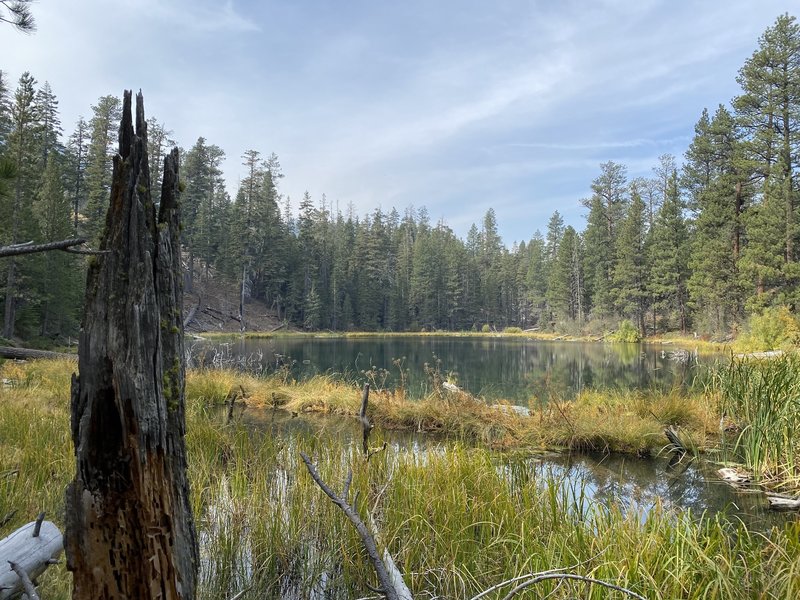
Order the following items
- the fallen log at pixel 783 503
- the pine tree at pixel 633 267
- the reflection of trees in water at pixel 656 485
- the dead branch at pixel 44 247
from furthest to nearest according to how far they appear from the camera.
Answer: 1. the pine tree at pixel 633 267
2. the fallen log at pixel 783 503
3. the reflection of trees in water at pixel 656 485
4. the dead branch at pixel 44 247

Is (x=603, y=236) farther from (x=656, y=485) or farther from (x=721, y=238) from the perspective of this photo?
(x=656, y=485)

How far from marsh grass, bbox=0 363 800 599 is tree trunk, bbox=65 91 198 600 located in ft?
4.34

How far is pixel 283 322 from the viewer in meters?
49.7

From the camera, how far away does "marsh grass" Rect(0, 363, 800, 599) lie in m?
2.52

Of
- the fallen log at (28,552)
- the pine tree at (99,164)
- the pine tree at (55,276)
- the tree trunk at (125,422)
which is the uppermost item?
the pine tree at (99,164)

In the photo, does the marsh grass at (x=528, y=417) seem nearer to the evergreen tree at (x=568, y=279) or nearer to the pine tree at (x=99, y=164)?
the pine tree at (x=99, y=164)

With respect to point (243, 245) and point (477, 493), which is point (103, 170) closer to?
point (243, 245)

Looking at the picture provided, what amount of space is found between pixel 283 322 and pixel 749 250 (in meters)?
40.0

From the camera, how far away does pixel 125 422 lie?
4.05ft

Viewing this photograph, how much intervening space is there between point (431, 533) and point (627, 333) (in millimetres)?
41867

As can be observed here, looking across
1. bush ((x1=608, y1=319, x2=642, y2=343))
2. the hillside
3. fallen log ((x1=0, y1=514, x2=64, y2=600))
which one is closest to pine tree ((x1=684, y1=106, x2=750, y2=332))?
bush ((x1=608, y1=319, x2=642, y2=343))

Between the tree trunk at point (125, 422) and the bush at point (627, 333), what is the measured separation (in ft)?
144

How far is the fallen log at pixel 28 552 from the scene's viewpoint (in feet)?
7.07

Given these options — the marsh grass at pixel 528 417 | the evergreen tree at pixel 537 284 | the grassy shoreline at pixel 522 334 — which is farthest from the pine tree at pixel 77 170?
the evergreen tree at pixel 537 284
